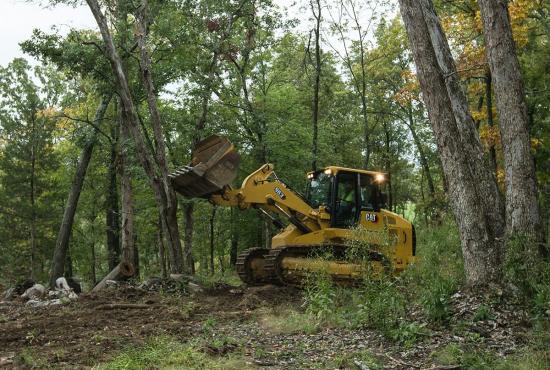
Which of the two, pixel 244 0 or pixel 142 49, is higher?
pixel 244 0

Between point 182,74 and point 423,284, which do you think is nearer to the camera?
point 423,284

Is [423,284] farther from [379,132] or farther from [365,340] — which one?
[379,132]

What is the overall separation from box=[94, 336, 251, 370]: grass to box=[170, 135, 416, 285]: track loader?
15.4ft

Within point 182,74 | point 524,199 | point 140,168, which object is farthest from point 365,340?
point 182,74

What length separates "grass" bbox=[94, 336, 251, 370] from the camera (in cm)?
545

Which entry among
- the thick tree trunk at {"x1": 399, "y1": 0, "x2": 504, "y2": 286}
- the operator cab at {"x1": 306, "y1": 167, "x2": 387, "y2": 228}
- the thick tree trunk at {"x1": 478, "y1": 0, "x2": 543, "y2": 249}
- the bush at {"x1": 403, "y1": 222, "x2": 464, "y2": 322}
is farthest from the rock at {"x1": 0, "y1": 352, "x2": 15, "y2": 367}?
the operator cab at {"x1": 306, "y1": 167, "x2": 387, "y2": 228}

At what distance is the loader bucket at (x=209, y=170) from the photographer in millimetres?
10555

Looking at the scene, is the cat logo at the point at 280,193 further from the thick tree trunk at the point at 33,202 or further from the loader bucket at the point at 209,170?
the thick tree trunk at the point at 33,202

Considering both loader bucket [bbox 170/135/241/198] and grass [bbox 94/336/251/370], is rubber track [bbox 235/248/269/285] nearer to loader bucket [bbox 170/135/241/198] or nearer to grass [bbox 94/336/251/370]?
loader bucket [bbox 170/135/241/198]

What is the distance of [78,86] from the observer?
26.6 meters

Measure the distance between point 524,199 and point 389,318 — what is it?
2.46m

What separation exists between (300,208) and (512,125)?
573cm

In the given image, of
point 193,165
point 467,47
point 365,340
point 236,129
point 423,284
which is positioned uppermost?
point 467,47

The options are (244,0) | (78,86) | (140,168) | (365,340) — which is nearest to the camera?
(365,340)
